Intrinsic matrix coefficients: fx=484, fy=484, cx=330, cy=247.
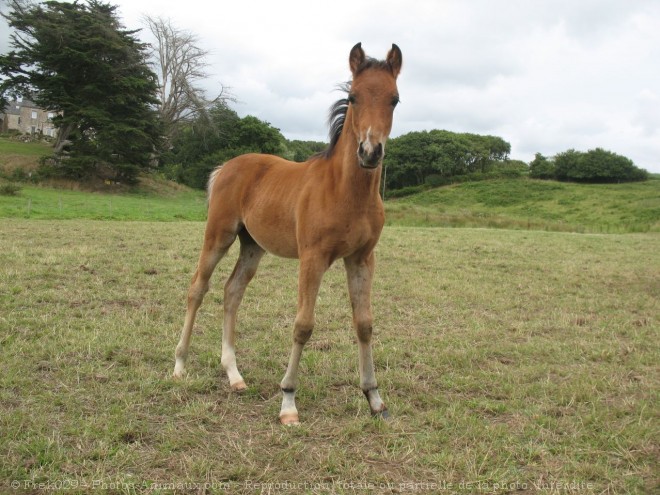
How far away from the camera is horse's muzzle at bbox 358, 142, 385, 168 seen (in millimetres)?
3240

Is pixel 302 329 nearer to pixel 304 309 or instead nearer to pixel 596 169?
pixel 304 309

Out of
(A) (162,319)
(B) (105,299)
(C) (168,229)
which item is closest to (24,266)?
(B) (105,299)

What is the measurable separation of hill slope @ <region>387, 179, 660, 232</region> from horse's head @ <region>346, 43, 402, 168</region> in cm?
2445

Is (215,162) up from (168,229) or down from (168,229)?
up

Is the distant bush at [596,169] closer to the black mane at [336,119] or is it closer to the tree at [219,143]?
the tree at [219,143]

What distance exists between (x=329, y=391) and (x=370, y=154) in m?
2.30

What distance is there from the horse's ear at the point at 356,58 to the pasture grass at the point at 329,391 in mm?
2750

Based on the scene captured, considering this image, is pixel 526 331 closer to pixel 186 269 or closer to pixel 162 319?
pixel 162 319

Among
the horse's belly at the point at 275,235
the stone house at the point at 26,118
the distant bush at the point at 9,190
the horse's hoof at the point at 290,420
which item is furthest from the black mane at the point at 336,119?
the stone house at the point at 26,118

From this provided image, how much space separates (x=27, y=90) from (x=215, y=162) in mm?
16750

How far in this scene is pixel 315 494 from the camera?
9.24ft

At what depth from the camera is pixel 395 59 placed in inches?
150

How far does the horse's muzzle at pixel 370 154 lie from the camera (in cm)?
324

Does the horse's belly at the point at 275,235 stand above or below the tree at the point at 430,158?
below
